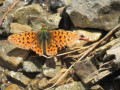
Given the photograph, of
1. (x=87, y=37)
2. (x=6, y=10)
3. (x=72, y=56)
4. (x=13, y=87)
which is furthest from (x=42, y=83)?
(x=6, y=10)

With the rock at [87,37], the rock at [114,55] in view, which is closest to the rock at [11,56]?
the rock at [87,37]

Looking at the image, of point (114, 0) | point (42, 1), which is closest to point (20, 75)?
point (42, 1)

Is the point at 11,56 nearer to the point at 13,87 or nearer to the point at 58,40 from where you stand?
the point at 13,87

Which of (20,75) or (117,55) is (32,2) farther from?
(117,55)

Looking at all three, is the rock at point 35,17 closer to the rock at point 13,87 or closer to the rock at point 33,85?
the rock at point 33,85

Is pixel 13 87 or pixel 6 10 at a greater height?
pixel 6 10

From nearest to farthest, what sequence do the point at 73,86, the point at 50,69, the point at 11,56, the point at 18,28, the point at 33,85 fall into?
the point at 73,86 < the point at 33,85 < the point at 50,69 < the point at 11,56 < the point at 18,28

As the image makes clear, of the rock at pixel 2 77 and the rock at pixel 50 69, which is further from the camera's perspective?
the rock at pixel 2 77

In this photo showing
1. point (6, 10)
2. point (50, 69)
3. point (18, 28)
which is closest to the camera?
point (50, 69)

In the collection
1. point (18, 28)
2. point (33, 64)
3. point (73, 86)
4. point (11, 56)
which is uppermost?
point (18, 28)
